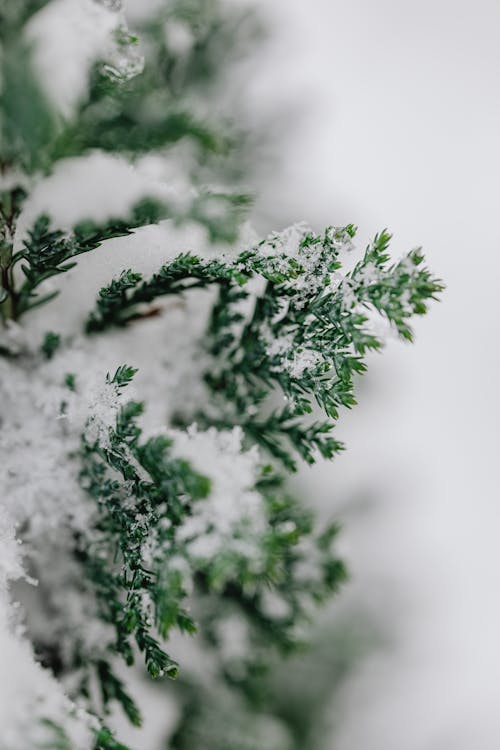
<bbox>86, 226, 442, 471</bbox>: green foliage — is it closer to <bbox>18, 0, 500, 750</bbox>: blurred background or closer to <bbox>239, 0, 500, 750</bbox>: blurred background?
<bbox>18, 0, 500, 750</bbox>: blurred background

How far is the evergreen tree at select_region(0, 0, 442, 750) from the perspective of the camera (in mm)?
979

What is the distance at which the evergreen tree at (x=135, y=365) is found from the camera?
98 cm

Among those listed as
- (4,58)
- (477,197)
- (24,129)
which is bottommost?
(24,129)

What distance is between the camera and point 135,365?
1600 millimetres

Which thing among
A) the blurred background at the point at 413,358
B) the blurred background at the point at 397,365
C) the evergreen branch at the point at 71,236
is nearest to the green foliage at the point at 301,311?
the evergreen branch at the point at 71,236

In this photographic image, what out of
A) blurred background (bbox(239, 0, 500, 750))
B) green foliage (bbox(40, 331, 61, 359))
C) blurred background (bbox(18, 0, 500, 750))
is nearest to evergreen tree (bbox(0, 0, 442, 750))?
green foliage (bbox(40, 331, 61, 359))

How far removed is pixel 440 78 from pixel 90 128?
6731 millimetres

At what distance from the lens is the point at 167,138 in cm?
119

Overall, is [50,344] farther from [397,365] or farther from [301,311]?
[397,365]

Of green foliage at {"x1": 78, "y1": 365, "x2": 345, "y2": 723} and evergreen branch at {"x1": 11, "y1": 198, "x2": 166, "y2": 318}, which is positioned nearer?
green foliage at {"x1": 78, "y1": 365, "x2": 345, "y2": 723}

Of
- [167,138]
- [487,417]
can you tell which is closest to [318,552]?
[167,138]

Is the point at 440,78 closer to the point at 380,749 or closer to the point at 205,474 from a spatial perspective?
the point at 380,749

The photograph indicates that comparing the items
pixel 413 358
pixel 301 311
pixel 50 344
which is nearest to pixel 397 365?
pixel 413 358

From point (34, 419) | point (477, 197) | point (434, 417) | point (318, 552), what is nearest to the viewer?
point (34, 419)
